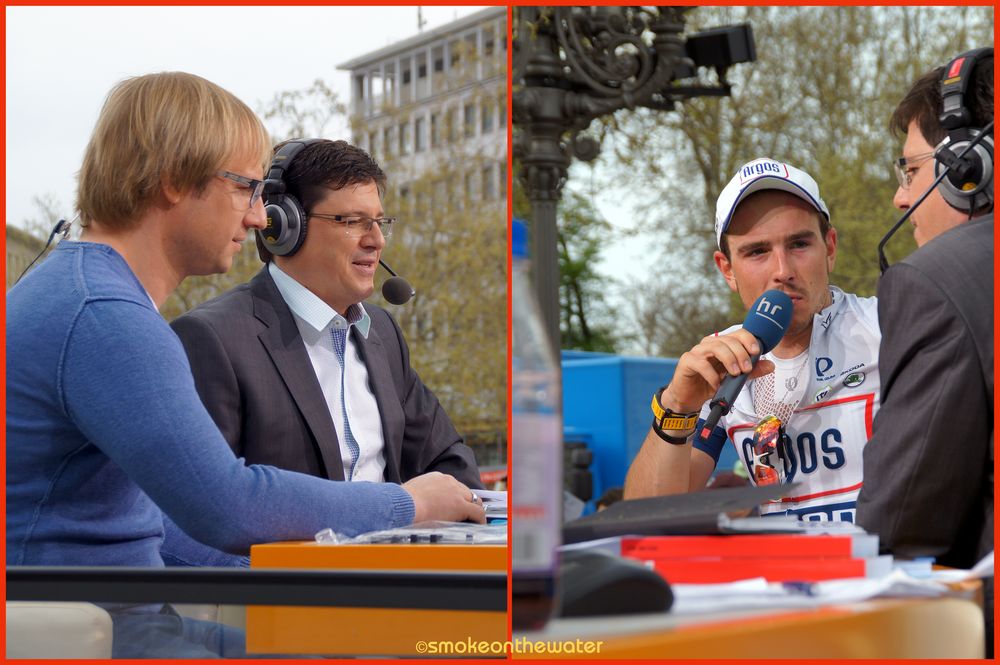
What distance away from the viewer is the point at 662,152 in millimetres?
12148

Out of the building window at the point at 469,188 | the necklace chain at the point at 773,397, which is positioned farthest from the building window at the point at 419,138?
the necklace chain at the point at 773,397

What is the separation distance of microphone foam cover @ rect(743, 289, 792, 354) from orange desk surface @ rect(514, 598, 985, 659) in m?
0.83

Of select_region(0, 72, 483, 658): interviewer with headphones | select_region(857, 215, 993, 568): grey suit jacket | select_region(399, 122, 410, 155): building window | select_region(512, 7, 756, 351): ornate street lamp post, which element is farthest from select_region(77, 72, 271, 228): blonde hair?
select_region(399, 122, 410, 155): building window

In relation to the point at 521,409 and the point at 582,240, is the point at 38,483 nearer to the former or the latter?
the point at 521,409

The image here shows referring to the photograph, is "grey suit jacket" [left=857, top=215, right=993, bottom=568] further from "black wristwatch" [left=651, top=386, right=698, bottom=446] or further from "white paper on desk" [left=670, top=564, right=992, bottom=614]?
"black wristwatch" [left=651, top=386, right=698, bottom=446]

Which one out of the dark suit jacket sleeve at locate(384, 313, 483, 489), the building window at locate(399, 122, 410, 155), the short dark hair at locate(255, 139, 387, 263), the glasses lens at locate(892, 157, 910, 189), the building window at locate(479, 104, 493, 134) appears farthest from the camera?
the building window at locate(399, 122, 410, 155)

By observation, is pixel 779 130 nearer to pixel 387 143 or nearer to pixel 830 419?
pixel 387 143

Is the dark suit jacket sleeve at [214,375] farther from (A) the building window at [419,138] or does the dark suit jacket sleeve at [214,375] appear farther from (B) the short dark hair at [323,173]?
(A) the building window at [419,138]

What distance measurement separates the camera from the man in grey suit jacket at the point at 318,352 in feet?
7.39

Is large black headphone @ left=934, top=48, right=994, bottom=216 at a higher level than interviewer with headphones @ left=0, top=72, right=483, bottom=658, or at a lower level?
higher

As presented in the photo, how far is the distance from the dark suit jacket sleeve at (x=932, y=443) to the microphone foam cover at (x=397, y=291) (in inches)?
59.5

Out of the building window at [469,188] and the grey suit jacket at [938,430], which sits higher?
the building window at [469,188]

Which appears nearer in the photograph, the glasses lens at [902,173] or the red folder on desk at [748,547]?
the red folder on desk at [748,547]

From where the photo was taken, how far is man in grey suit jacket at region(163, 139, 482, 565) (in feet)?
7.39
